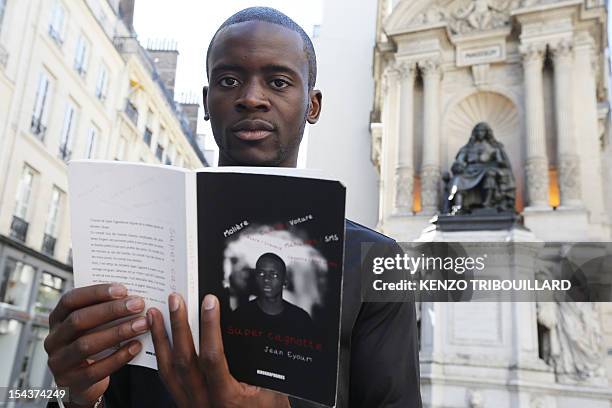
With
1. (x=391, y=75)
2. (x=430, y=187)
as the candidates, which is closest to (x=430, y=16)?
(x=391, y=75)

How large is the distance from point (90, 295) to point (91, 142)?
18881 millimetres

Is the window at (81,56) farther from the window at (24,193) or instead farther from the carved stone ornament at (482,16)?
the carved stone ornament at (482,16)

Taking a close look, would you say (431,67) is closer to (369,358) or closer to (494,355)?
(494,355)

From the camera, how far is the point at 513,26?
12.4 m

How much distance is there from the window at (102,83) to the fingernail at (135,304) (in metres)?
19.4

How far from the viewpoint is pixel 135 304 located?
98 cm

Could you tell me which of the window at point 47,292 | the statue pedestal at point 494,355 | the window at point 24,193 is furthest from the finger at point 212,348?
the window at point 47,292

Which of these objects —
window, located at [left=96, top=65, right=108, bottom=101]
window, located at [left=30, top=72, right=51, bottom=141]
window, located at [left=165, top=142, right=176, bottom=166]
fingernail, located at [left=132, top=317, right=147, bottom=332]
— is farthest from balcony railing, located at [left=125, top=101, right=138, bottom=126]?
fingernail, located at [left=132, top=317, right=147, bottom=332]

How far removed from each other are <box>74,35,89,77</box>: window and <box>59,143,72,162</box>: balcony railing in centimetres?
246

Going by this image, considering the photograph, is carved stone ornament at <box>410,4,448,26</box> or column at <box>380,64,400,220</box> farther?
carved stone ornament at <box>410,4,448,26</box>

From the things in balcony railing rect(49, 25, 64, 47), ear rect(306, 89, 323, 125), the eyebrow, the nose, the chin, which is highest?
balcony railing rect(49, 25, 64, 47)

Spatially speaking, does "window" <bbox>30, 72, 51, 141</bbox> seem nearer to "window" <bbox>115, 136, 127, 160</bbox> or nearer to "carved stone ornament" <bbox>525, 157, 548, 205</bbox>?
"window" <bbox>115, 136, 127, 160</bbox>

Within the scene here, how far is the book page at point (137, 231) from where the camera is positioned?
0.97m

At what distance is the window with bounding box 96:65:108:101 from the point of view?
61.9ft
